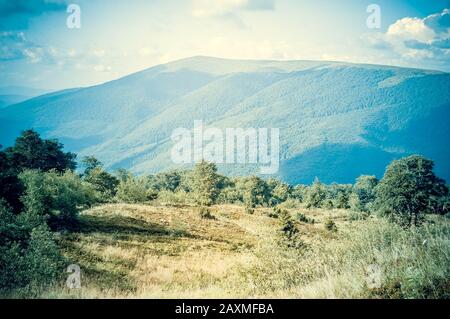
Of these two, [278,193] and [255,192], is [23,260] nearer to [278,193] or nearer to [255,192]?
[255,192]

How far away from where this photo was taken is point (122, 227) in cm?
2961

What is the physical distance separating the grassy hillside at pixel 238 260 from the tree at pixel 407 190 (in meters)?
8.84

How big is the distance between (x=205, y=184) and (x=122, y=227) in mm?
38931

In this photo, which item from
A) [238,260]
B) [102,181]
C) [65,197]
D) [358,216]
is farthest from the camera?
[102,181]

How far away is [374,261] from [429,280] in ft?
6.47

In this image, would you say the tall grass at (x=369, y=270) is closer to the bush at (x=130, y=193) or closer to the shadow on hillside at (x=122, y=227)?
the shadow on hillside at (x=122, y=227)

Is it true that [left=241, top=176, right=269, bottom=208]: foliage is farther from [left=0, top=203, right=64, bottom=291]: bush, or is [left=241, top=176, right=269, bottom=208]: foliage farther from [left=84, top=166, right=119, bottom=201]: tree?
[left=0, top=203, right=64, bottom=291]: bush

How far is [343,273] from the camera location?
705 cm

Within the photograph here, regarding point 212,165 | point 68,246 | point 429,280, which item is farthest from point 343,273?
point 212,165

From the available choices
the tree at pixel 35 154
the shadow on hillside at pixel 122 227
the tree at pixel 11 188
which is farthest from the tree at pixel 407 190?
the tree at pixel 35 154

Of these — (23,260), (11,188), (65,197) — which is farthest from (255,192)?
(23,260)

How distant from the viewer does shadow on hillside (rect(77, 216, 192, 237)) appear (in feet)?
87.4

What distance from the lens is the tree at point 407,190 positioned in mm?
29281
